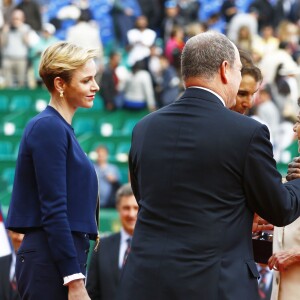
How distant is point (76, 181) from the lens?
4.51 meters

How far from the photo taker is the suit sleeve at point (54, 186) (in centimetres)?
436

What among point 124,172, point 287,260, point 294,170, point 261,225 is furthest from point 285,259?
point 124,172

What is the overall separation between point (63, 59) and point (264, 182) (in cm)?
114

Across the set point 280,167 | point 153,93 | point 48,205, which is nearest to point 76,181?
point 48,205

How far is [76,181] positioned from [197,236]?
2.38 feet

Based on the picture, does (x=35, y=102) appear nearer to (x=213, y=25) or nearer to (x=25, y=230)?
(x=213, y=25)

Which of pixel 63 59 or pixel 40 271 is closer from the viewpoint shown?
pixel 40 271

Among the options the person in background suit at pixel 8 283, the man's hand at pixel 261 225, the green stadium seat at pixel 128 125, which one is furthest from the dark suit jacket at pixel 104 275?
the green stadium seat at pixel 128 125

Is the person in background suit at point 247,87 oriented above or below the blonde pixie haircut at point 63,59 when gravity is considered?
below

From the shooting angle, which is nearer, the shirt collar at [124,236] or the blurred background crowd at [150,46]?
the shirt collar at [124,236]

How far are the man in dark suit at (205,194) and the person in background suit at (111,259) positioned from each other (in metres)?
2.16

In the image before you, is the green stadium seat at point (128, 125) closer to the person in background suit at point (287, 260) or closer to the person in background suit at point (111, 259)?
the person in background suit at point (111, 259)

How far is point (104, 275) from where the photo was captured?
666 cm

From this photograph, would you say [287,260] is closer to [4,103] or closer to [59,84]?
[59,84]
